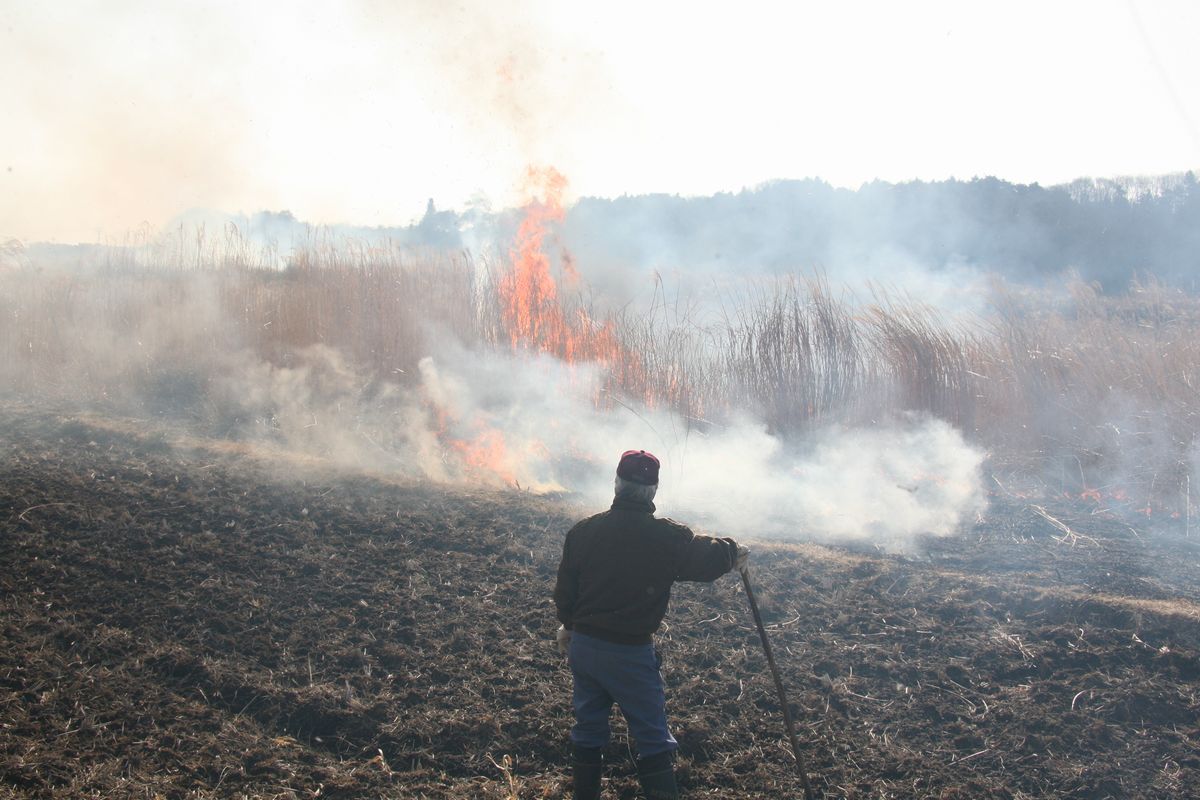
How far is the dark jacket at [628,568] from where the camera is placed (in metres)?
3.41

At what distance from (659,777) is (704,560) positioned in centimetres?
87

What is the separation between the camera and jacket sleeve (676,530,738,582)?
3.49 m

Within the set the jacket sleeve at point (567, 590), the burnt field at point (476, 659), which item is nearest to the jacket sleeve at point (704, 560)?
the jacket sleeve at point (567, 590)

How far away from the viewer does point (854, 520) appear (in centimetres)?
796

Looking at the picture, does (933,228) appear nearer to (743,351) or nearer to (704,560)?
(743,351)

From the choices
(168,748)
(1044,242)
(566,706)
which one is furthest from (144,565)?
(1044,242)

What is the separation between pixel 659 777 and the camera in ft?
11.0

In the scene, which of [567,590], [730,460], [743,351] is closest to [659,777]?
[567,590]

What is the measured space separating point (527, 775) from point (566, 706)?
1.78 feet

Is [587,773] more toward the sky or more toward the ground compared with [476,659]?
more toward the sky

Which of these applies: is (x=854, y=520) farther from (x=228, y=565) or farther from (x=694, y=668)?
(x=228, y=565)

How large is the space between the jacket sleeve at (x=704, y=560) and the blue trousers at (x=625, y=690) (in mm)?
350

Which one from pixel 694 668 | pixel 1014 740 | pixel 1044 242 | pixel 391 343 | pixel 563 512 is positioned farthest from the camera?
pixel 1044 242

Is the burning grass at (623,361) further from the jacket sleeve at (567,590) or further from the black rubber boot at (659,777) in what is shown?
the black rubber boot at (659,777)
